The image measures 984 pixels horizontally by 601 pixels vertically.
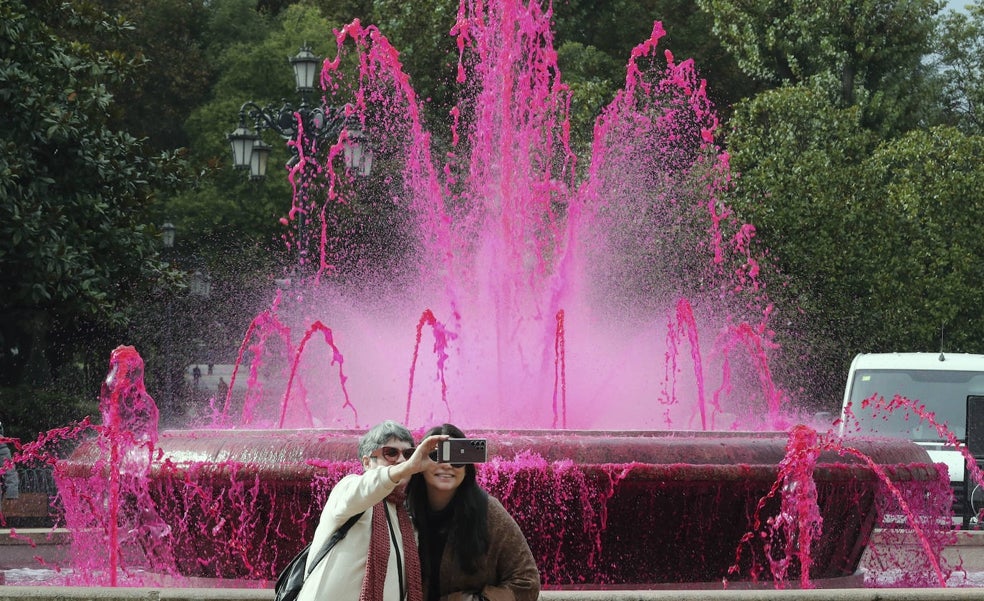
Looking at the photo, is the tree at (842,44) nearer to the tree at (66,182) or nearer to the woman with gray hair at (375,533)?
the tree at (66,182)

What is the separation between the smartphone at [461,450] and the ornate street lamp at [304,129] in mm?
12962

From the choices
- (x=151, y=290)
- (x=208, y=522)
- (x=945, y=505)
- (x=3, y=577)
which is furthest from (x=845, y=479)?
(x=151, y=290)

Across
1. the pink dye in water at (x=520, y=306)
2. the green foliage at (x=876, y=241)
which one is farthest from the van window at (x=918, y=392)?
the green foliage at (x=876, y=241)

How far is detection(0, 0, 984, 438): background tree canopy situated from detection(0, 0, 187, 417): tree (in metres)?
0.03

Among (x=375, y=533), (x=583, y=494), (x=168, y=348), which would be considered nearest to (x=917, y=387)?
(x=583, y=494)

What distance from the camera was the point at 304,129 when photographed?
1792 cm

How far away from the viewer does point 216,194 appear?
39.9 metres

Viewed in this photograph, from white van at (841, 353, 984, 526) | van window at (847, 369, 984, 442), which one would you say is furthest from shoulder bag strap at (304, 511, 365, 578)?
van window at (847, 369, 984, 442)

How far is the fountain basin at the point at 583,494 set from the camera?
7574mm

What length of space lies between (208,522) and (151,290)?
14.6 m

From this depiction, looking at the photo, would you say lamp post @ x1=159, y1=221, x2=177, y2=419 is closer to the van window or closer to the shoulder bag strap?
the van window

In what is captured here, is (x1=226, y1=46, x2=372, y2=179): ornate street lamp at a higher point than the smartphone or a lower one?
higher

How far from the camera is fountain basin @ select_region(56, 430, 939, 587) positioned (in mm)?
7574

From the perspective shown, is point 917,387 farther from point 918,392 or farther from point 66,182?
point 66,182
